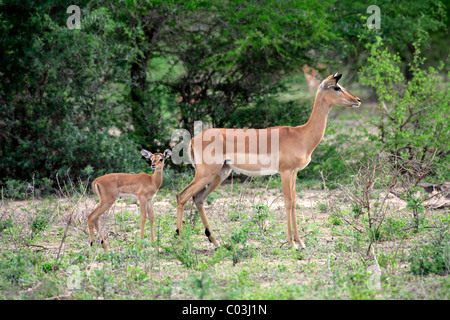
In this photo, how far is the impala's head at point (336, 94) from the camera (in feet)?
22.4

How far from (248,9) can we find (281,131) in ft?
16.4

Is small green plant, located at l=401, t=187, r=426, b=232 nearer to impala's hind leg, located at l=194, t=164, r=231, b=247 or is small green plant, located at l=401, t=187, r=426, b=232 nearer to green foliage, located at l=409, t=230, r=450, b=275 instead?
green foliage, located at l=409, t=230, r=450, b=275

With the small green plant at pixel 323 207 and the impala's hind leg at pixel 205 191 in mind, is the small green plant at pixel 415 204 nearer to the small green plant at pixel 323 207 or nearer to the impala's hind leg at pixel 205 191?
the small green plant at pixel 323 207

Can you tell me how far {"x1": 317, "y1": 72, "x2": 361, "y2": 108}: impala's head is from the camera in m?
6.81

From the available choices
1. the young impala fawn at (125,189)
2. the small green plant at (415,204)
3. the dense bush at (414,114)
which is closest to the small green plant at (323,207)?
the small green plant at (415,204)

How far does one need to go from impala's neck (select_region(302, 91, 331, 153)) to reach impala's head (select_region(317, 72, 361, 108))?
0.23 ft

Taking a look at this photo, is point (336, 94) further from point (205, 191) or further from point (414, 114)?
point (414, 114)

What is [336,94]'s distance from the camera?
269 inches

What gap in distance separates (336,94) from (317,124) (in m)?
0.41

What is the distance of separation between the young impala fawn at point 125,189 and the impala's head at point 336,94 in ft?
6.78

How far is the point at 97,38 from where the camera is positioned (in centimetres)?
1018

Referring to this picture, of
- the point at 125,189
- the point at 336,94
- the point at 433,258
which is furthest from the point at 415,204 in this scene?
the point at 125,189

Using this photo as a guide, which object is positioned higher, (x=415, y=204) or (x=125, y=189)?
(x=125, y=189)
